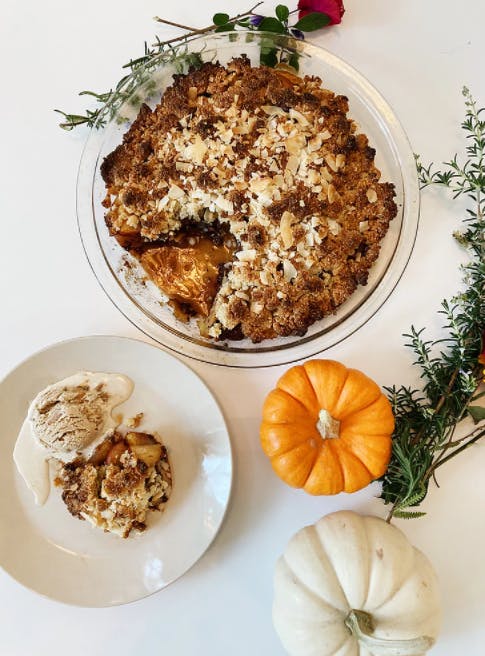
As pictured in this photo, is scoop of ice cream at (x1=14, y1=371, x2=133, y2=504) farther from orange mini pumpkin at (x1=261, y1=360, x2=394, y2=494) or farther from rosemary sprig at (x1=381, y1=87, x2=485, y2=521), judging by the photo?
rosemary sprig at (x1=381, y1=87, x2=485, y2=521)

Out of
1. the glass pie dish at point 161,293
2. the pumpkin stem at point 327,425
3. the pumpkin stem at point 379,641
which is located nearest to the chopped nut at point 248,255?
the glass pie dish at point 161,293

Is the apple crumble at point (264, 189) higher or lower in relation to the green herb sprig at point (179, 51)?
lower

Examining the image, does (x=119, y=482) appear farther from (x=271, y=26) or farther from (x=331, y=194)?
(x=271, y=26)

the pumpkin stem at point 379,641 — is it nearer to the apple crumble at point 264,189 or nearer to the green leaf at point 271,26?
the apple crumble at point 264,189

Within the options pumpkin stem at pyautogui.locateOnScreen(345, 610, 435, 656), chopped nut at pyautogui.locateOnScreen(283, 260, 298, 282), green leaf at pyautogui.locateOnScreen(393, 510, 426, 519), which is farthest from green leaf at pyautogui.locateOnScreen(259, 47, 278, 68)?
pumpkin stem at pyautogui.locateOnScreen(345, 610, 435, 656)

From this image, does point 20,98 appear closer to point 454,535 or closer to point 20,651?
point 20,651

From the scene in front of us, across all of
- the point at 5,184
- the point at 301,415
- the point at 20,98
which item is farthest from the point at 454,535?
the point at 20,98

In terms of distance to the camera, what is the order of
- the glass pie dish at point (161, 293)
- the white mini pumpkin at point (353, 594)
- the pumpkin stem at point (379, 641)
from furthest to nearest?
the glass pie dish at point (161, 293) → the white mini pumpkin at point (353, 594) → the pumpkin stem at point (379, 641)
